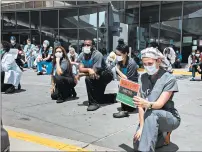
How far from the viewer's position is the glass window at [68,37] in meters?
22.0

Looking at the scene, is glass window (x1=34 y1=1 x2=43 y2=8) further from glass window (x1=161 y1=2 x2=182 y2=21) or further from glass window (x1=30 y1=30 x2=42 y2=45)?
glass window (x1=161 y1=2 x2=182 y2=21)

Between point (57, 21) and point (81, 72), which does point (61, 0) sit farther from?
point (81, 72)

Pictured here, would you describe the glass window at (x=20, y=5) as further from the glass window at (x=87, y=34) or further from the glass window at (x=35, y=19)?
the glass window at (x=87, y=34)

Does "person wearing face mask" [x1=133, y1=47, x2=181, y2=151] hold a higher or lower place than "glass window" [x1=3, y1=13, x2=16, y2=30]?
lower

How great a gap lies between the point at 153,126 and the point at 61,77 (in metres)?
3.88

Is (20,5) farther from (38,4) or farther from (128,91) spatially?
(128,91)

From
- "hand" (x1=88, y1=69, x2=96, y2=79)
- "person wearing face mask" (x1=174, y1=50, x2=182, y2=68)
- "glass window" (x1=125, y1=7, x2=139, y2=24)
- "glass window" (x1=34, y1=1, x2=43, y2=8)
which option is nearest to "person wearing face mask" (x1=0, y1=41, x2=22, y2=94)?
"hand" (x1=88, y1=69, x2=96, y2=79)

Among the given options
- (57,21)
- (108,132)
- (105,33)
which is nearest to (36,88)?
(108,132)

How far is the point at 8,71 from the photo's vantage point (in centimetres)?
839

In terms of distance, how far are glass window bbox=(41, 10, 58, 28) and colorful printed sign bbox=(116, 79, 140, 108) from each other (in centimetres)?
1854

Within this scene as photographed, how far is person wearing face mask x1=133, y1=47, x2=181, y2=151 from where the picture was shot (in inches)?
145

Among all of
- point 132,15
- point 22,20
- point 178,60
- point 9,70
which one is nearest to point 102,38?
point 132,15

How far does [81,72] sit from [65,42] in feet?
52.4

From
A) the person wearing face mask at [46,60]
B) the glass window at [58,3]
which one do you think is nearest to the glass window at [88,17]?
the glass window at [58,3]
